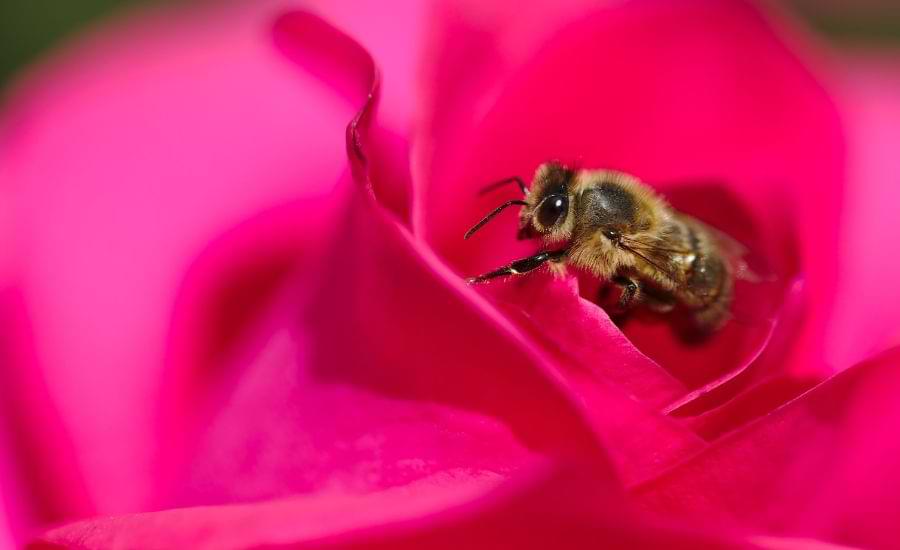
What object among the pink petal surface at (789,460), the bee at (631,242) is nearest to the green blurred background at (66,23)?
the bee at (631,242)

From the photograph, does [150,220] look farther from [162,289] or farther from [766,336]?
[766,336]

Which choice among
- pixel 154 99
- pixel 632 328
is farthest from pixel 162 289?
pixel 632 328

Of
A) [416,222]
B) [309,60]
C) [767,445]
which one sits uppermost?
[309,60]

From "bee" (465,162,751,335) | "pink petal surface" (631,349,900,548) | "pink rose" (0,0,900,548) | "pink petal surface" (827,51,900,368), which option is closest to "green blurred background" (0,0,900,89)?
"pink petal surface" (827,51,900,368)

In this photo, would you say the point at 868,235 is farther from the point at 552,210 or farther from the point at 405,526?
the point at 405,526

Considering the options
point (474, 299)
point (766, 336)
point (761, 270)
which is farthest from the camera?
point (761, 270)

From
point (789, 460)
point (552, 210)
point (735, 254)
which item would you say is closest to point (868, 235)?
point (735, 254)

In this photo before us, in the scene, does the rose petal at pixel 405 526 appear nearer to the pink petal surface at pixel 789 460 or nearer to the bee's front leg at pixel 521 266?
the pink petal surface at pixel 789 460
